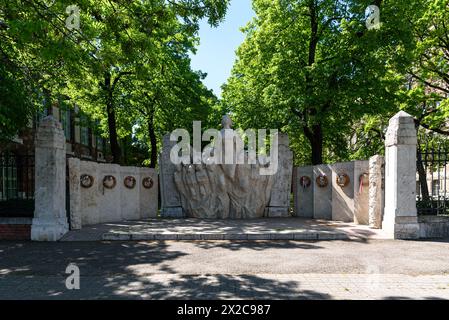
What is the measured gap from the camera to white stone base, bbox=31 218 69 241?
9.59m

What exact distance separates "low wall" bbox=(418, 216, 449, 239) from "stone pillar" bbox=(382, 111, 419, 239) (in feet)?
1.25

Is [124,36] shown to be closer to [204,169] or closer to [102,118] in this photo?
[204,169]

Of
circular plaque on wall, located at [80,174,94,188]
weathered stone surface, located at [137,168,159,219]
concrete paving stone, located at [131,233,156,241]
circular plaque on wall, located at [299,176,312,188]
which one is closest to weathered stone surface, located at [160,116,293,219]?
weathered stone surface, located at [137,168,159,219]

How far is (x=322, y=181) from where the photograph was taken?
13.1 metres

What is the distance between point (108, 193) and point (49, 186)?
110 inches

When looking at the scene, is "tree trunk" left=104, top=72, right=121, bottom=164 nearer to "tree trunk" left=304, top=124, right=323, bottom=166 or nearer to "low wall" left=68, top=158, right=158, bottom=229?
"low wall" left=68, top=158, right=158, bottom=229

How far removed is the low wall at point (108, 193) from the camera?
34.9 feet

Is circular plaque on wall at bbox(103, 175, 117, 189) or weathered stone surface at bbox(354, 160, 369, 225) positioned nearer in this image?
weathered stone surface at bbox(354, 160, 369, 225)

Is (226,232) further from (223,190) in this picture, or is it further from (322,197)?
(322,197)

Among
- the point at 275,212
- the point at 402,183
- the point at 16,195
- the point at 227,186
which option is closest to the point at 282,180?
the point at 275,212

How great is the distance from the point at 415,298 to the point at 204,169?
9350mm

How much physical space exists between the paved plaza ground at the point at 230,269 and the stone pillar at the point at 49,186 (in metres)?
0.62

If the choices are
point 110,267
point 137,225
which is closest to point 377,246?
Answer: point 110,267

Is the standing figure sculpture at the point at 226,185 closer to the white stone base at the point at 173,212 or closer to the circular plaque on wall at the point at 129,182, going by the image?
the white stone base at the point at 173,212
